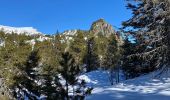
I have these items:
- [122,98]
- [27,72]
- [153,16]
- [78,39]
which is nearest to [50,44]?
[78,39]

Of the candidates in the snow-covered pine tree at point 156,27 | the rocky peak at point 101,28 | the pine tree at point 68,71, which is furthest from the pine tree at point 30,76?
the rocky peak at point 101,28

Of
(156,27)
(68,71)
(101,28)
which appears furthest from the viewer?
(101,28)

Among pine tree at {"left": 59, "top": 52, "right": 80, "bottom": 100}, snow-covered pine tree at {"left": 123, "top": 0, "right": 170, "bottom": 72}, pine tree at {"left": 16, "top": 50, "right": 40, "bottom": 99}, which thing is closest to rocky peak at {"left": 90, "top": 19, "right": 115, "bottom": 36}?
pine tree at {"left": 16, "top": 50, "right": 40, "bottom": 99}

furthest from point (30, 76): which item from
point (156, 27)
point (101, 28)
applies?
point (101, 28)

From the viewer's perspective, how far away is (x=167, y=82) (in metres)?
30.2

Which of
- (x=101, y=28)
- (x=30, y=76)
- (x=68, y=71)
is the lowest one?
(x=68, y=71)

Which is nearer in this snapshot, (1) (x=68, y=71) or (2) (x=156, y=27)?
(2) (x=156, y=27)

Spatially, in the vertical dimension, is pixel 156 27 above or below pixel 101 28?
below

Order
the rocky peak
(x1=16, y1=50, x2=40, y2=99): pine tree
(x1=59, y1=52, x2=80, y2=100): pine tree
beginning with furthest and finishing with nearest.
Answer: the rocky peak < (x1=16, y1=50, x2=40, y2=99): pine tree < (x1=59, y1=52, x2=80, y2=100): pine tree

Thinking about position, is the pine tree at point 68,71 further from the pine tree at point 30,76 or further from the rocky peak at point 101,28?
the rocky peak at point 101,28

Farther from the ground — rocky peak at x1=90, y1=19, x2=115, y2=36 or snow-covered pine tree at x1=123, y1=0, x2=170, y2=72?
rocky peak at x1=90, y1=19, x2=115, y2=36

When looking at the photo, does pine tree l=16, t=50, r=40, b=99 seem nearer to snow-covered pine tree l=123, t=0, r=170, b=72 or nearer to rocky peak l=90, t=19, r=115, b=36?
snow-covered pine tree l=123, t=0, r=170, b=72

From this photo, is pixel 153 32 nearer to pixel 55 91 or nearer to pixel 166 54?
pixel 166 54

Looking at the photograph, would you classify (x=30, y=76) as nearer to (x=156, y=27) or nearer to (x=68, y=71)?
(x=68, y=71)
